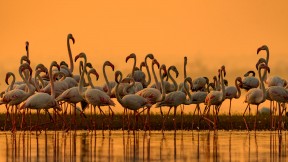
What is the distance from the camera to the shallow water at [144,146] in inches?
849

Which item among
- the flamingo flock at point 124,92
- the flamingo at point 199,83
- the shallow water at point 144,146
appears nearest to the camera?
the shallow water at point 144,146

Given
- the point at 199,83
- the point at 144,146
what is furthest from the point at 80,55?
the point at 144,146

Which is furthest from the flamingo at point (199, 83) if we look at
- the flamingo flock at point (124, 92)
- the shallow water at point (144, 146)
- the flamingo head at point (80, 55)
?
the shallow water at point (144, 146)

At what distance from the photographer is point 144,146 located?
25.0 metres

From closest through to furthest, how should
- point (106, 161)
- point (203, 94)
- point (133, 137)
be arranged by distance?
point (106, 161) < point (133, 137) < point (203, 94)

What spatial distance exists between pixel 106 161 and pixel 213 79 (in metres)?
21.7

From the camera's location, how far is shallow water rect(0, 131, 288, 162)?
21.6 m

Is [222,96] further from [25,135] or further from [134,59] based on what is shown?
[25,135]

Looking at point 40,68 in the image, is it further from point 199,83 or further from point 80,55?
point 199,83

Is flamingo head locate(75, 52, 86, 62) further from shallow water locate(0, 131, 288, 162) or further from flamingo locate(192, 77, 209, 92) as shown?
flamingo locate(192, 77, 209, 92)

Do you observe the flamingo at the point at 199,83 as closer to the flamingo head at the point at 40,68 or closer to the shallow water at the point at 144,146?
the flamingo head at the point at 40,68

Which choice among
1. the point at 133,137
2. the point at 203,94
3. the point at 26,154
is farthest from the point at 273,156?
the point at 203,94

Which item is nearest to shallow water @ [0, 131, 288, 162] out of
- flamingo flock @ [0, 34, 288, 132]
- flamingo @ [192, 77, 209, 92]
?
flamingo flock @ [0, 34, 288, 132]

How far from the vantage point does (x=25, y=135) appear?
30.9m
